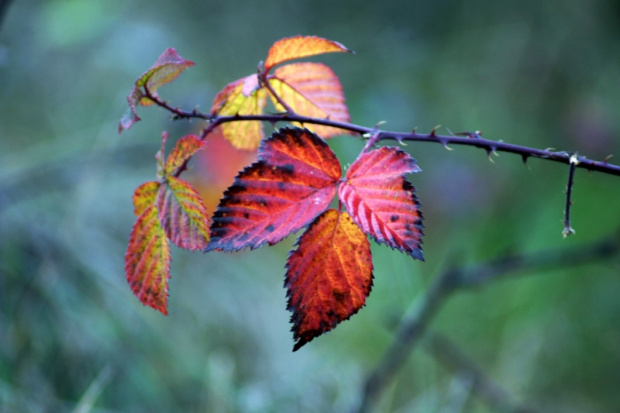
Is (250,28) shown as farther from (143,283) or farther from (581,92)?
(143,283)

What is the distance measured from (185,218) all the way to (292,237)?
173 centimetres

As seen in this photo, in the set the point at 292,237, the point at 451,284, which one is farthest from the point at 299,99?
the point at 292,237

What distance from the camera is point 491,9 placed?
104 inches

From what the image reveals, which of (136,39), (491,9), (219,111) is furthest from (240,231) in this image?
(491,9)

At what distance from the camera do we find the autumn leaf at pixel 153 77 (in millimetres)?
465

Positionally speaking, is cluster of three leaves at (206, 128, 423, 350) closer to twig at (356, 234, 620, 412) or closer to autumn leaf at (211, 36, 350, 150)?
autumn leaf at (211, 36, 350, 150)

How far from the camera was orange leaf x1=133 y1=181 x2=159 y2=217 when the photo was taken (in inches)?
19.2

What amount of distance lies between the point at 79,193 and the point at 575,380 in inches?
70.5

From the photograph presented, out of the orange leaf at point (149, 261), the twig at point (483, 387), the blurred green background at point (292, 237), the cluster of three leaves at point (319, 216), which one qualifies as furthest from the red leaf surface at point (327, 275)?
the twig at point (483, 387)

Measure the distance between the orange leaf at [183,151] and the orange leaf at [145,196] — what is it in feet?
0.06

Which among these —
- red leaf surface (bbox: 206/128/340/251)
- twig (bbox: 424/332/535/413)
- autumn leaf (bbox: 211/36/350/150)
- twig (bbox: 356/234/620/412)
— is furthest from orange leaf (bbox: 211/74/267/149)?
twig (bbox: 424/332/535/413)

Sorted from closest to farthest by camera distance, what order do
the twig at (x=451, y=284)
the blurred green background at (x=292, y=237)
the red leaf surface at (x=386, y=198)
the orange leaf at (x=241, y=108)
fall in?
the red leaf surface at (x=386, y=198), the orange leaf at (x=241, y=108), the twig at (x=451, y=284), the blurred green background at (x=292, y=237)

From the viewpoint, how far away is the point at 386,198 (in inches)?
16.9

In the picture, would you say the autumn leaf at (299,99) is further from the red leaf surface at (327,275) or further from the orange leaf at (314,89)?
the red leaf surface at (327,275)
